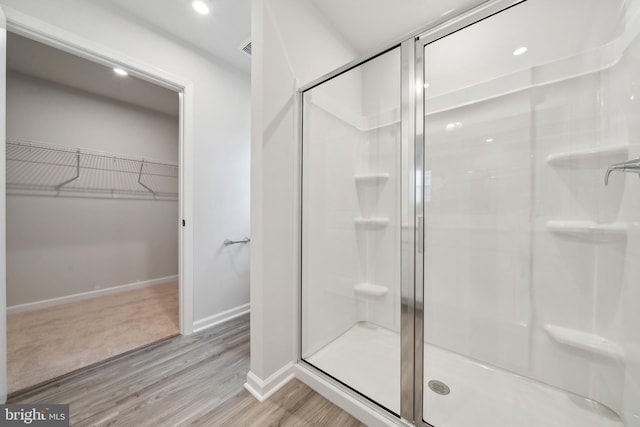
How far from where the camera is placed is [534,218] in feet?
4.60

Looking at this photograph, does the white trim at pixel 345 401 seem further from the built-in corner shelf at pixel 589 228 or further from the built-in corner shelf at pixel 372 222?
the built-in corner shelf at pixel 589 228

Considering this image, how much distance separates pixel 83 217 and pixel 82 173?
0.54m

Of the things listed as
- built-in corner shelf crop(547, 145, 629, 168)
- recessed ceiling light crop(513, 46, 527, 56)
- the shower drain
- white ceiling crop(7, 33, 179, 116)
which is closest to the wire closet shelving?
white ceiling crop(7, 33, 179, 116)

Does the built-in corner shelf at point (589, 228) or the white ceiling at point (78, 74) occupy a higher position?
the white ceiling at point (78, 74)

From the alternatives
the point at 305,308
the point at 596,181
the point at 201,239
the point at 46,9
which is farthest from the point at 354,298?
the point at 46,9

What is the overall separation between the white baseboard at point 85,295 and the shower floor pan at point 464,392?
118 inches

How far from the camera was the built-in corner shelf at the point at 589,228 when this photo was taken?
1.14 m

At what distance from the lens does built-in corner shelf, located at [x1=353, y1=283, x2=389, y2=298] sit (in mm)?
2008

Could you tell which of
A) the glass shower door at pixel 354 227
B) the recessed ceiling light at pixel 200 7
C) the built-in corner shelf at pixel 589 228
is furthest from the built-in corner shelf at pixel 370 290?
the recessed ceiling light at pixel 200 7

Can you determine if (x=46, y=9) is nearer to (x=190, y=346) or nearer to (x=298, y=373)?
(x=190, y=346)

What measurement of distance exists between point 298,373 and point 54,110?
3.80 m

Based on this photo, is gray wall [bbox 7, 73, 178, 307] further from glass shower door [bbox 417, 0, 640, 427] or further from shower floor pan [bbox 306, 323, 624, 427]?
glass shower door [bbox 417, 0, 640, 427]

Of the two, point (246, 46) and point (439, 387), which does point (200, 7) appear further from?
point (439, 387)

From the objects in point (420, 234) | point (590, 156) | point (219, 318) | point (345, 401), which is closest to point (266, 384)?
point (345, 401)
